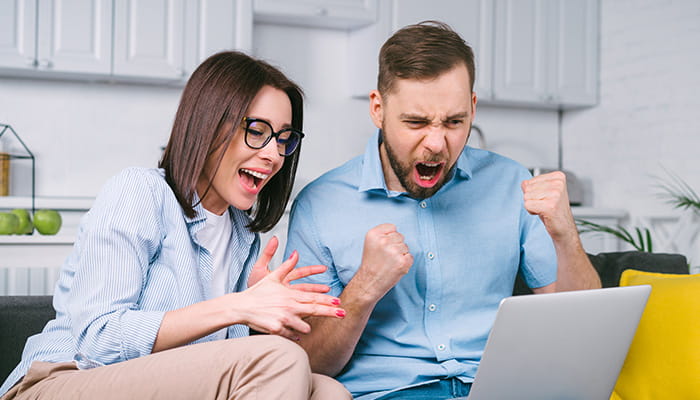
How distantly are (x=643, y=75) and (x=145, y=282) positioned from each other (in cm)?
345

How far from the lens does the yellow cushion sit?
4.94ft

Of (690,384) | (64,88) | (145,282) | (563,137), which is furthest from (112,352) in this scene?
(563,137)

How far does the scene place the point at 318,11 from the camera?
3664 millimetres

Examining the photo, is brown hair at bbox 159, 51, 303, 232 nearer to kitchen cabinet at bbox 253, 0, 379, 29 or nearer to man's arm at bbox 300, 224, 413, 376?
man's arm at bbox 300, 224, 413, 376

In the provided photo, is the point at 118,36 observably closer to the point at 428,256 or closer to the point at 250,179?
the point at 250,179

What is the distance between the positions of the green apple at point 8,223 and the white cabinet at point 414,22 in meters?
1.89

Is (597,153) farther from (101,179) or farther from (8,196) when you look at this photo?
(8,196)

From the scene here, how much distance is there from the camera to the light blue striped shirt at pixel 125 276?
1.16 meters

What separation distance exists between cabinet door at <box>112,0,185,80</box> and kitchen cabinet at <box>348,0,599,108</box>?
39.9 inches

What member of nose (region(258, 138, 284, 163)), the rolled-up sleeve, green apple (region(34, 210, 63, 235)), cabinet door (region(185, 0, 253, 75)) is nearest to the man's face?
nose (region(258, 138, 284, 163))

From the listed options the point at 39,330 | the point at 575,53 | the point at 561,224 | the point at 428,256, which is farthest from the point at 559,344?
the point at 575,53

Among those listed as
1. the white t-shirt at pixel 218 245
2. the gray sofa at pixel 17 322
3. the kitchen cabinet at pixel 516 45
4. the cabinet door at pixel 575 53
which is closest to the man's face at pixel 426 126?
the white t-shirt at pixel 218 245

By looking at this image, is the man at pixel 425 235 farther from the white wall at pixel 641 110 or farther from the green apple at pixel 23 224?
the white wall at pixel 641 110

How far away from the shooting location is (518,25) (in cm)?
410
